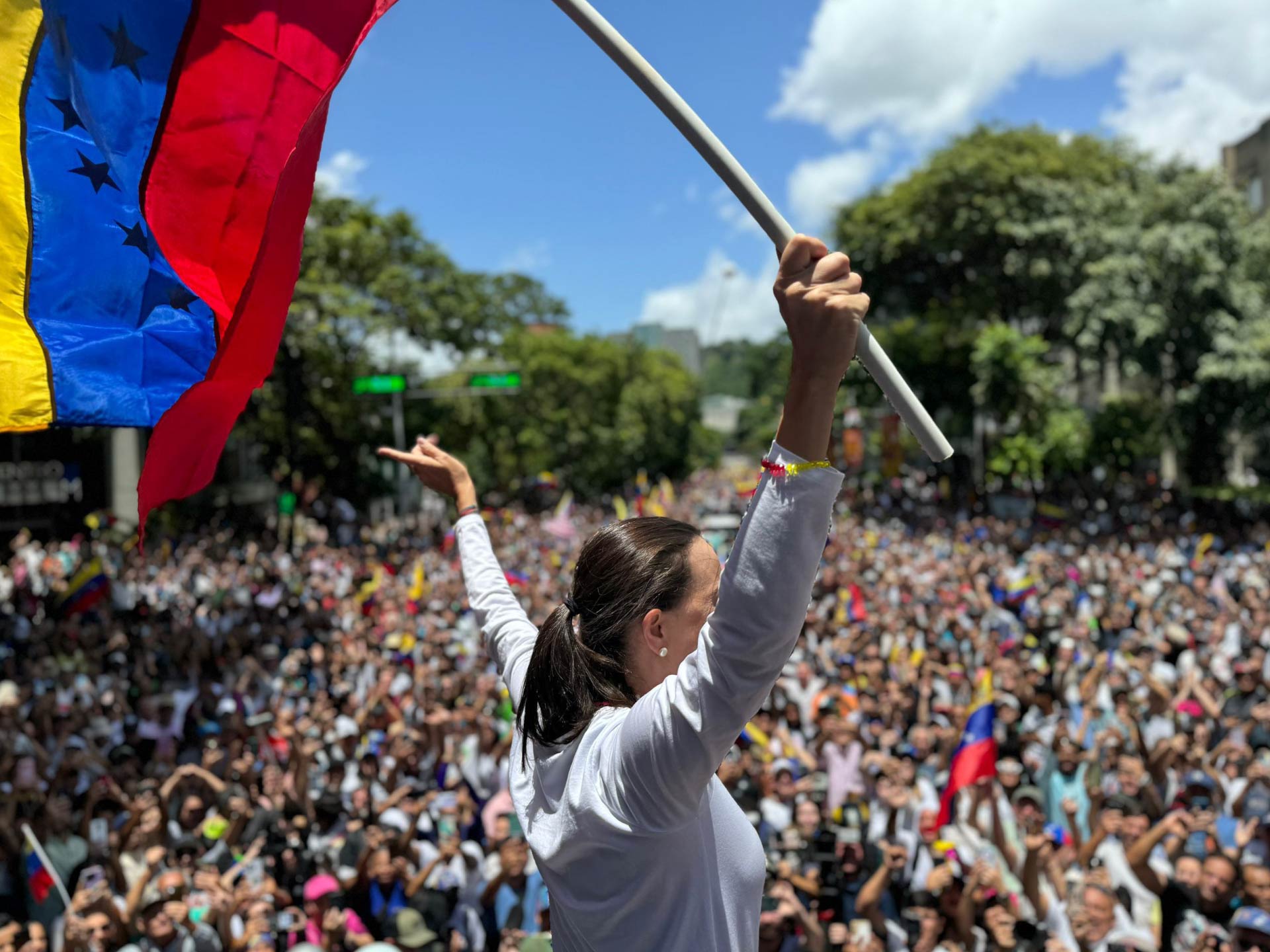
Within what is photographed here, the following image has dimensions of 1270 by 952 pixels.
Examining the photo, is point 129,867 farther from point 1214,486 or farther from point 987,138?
point 987,138

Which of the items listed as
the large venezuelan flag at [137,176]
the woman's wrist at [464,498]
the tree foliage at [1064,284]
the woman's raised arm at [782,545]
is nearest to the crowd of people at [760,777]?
the woman's wrist at [464,498]

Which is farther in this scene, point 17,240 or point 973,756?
point 973,756

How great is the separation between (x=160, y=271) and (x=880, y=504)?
3071 cm

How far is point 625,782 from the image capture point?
54.1 inches

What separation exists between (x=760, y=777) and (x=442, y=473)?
4.48 metres

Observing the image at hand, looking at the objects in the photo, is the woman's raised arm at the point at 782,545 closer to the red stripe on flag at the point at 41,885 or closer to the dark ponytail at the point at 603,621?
the dark ponytail at the point at 603,621

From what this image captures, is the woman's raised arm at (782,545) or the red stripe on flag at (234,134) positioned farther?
the red stripe on flag at (234,134)

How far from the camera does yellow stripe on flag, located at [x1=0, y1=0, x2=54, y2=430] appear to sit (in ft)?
8.70

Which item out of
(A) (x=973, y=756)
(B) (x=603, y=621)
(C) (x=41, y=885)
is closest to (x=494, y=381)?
(C) (x=41, y=885)

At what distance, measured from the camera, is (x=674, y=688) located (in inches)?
50.4

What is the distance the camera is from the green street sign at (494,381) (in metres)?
27.7

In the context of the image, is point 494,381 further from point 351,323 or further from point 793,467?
point 793,467

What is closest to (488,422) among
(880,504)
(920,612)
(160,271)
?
(880,504)

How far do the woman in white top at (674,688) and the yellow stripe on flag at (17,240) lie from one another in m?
1.66
